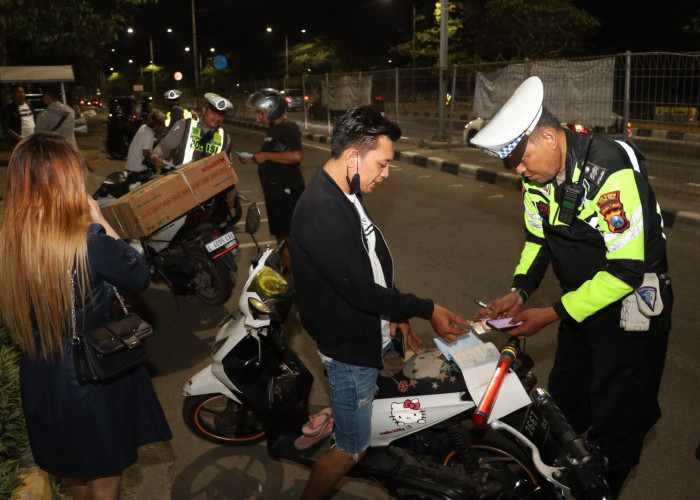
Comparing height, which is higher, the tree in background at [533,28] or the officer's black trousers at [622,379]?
the tree in background at [533,28]

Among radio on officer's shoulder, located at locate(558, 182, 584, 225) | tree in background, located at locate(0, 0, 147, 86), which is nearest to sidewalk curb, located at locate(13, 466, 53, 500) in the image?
radio on officer's shoulder, located at locate(558, 182, 584, 225)

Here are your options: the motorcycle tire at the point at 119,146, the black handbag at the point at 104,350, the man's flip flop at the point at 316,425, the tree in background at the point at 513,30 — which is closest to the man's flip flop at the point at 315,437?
the man's flip flop at the point at 316,425

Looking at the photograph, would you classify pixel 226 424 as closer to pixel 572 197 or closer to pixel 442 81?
pixel 572 197

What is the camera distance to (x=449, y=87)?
1582 cm

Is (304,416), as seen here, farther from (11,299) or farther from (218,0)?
(218,0)

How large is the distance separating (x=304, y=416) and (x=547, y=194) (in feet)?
5.50

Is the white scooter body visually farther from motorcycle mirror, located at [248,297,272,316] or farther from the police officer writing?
the police officer writing

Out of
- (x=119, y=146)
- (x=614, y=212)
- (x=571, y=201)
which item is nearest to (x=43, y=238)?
(x=571, y=201)

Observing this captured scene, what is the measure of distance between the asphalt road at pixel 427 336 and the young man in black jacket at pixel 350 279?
0.91m

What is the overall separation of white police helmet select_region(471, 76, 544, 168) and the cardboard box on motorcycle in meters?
3.03

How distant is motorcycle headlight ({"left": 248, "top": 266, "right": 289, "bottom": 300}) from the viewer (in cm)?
307

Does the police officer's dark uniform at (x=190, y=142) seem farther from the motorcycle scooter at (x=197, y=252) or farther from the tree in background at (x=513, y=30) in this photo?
the tree in background at (x=513, y=30)

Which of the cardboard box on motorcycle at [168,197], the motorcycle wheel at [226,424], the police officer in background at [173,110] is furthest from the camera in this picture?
the police officer in background at [173,110]

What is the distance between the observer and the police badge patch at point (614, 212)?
2.36 meters
